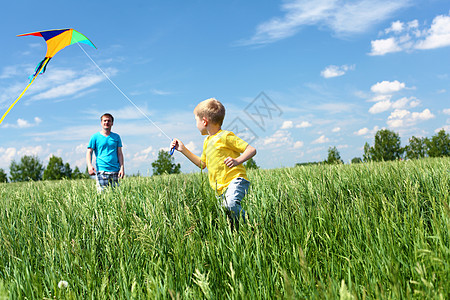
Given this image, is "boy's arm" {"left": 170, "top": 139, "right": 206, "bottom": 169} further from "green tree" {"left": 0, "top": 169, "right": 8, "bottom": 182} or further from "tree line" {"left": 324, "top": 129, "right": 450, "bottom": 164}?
"green tree" {"left": 0, "top": 169, "right": 8, "bottom": 182}

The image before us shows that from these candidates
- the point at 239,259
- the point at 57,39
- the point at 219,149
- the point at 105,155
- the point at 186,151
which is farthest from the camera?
the point at 105,155

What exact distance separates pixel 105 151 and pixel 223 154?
10.8ft

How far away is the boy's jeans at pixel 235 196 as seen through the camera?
120 inches

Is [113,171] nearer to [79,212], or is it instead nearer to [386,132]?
[79,212]

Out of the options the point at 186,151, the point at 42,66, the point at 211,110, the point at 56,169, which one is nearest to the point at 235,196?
the point at 186,151

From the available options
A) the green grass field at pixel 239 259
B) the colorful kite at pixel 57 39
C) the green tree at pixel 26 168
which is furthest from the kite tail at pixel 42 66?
the green tree at pixel 26 168

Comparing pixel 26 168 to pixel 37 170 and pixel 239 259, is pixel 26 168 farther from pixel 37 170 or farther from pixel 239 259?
pixel 239 259

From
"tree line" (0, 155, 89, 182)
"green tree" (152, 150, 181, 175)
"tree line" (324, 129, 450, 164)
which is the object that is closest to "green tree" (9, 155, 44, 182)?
"tree line" (0, 155, 89, 182)

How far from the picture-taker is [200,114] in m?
3.57

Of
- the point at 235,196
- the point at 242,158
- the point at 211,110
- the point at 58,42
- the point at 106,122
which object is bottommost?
the point at 235,196

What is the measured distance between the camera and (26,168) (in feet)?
111

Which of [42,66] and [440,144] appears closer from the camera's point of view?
[42,66]

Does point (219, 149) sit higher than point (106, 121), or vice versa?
point (106, 121)

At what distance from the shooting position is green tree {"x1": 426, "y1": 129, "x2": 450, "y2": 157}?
29531 mm
